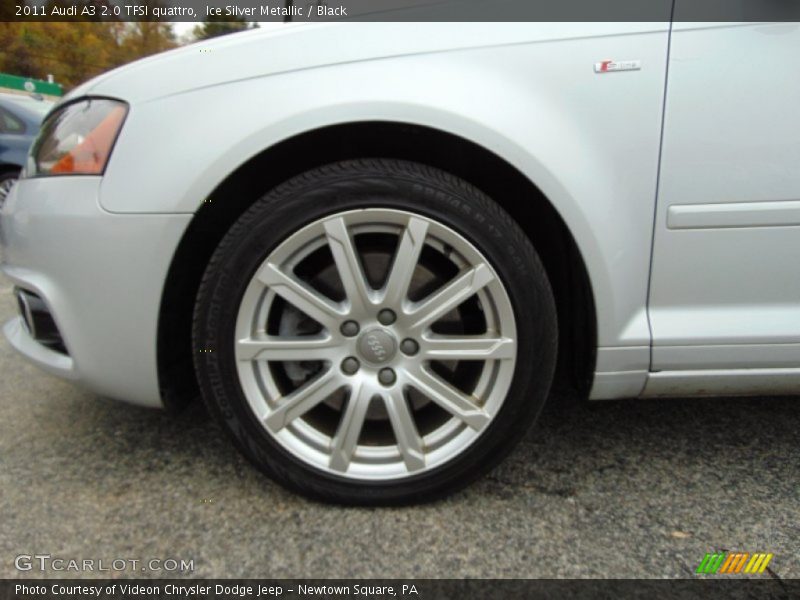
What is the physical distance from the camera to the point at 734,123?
1.42 m

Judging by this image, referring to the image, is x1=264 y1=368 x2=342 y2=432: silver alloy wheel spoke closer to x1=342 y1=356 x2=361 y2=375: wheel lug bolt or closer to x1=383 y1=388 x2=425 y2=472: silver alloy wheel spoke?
x1=342 y1=356 x2=361 y2=375: wheel lug bolt

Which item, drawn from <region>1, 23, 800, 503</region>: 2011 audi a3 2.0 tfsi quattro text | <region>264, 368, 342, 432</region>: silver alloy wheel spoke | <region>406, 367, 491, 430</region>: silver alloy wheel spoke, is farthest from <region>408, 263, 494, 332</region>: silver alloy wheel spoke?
<region>264, 368, 342, 432</region>: silver alloy wheel spoke

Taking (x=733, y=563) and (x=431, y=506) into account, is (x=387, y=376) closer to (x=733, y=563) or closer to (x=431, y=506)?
(x=431, y=506)

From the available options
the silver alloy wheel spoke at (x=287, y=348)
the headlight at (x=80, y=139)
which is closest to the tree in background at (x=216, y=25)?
the headlight at (x=80, y=139)

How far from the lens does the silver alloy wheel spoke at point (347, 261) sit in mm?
1481

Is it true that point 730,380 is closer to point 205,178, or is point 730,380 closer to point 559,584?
point 559,584

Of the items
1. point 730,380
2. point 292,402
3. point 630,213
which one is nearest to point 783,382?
point 730,380

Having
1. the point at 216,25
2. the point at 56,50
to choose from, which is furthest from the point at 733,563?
the point at 56,50

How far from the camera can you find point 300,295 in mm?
1505

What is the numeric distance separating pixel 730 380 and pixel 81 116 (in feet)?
6.03

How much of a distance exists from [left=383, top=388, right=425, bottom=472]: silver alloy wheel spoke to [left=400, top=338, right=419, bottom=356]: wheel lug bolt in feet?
0.33

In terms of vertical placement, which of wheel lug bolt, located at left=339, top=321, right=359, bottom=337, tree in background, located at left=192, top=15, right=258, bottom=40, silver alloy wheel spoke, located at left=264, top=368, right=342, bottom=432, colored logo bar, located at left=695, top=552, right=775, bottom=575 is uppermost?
tree in background, located at left=192, top=15, right=258, bottom=40

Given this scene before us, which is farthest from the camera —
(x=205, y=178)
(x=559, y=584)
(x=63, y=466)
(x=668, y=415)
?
(x=668, y=415)

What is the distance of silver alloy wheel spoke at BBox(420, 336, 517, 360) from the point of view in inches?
59.9
